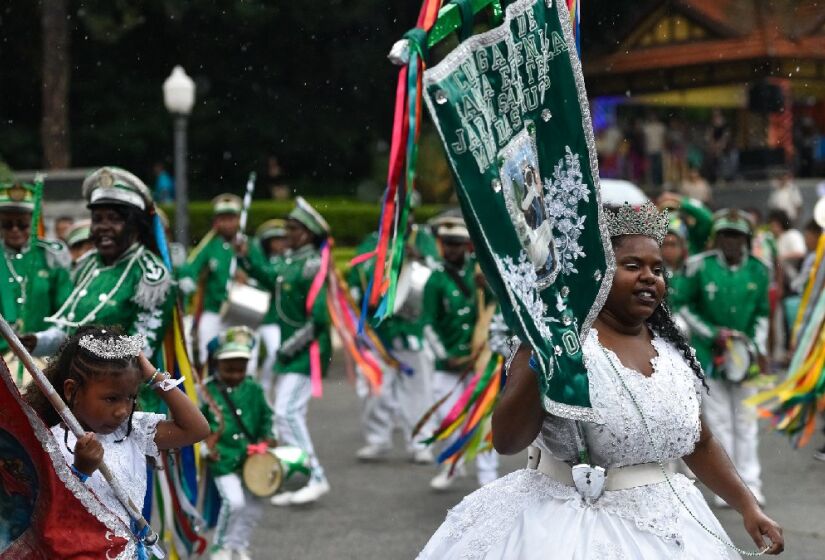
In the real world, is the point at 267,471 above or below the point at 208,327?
below

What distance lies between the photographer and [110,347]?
413 centimetres

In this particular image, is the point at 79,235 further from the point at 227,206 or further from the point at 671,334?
the point at 671,334

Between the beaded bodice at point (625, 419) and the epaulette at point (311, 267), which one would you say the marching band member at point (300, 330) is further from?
the beaded bodice at point (625, 419)

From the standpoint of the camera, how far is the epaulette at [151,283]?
19.4ft

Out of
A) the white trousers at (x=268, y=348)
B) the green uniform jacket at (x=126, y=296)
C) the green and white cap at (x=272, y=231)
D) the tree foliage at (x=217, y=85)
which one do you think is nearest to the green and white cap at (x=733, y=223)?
the white trousers at (x=268, y=348)

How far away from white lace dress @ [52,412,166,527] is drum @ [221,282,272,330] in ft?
→ 22.4

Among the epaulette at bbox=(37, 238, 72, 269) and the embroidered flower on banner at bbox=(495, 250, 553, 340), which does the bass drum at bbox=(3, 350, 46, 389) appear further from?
the embroidered flower on banner at bbox=(495, 250, 553, 340)

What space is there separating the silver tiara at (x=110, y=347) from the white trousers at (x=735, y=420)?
5808 millimetres

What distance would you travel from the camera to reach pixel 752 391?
30.9 feet

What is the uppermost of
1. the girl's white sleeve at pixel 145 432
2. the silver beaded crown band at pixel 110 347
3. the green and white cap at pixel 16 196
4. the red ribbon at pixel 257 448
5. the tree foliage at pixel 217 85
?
the tree foliage at pixel 217 85

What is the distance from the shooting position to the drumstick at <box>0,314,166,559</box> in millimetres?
3607

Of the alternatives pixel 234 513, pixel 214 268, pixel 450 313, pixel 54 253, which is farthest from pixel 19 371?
pixel 214 268

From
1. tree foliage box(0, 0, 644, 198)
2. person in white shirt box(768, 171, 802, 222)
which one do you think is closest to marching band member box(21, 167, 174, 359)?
person in white shirt box(768, 171, 802, 222)

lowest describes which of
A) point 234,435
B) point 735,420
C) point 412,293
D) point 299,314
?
point 735,420
